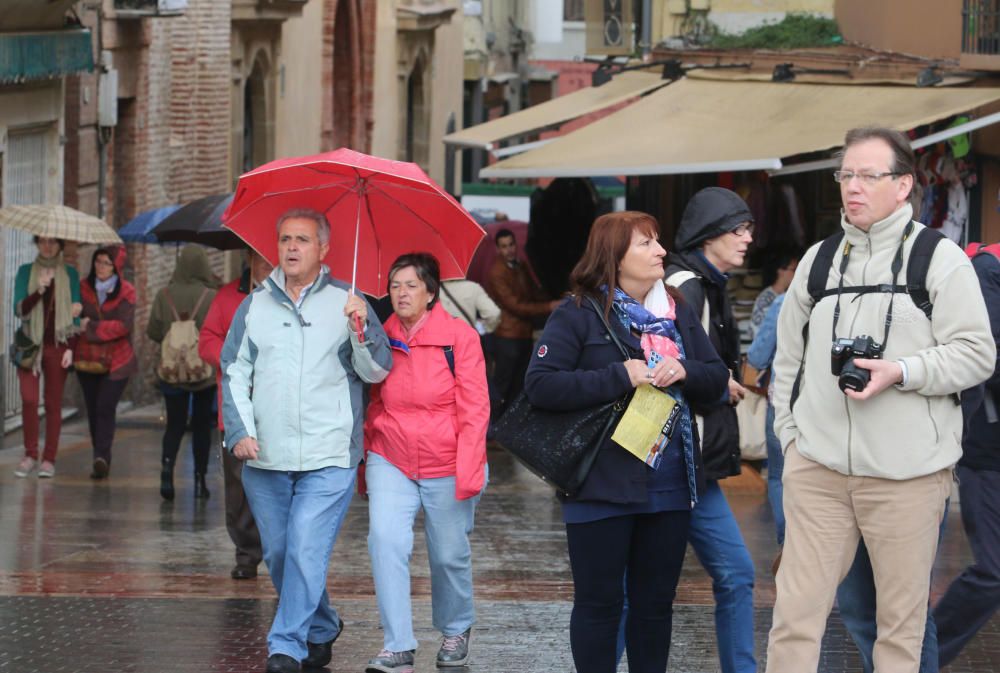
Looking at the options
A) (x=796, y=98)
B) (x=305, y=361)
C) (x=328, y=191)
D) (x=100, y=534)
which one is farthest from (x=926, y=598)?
(x=796, y=98)

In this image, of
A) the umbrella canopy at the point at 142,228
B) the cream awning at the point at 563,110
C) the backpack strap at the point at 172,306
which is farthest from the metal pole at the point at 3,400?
the cream awning at the point at 563,110

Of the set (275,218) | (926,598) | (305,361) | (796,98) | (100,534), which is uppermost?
(796,98)

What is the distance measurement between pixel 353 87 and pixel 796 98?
739 inches

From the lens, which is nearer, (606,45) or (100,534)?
(100,534)

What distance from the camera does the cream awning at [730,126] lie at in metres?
13.1

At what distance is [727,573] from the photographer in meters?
6.92

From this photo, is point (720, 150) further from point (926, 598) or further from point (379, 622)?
point (926, 598)

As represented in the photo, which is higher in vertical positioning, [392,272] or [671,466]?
[392,272]

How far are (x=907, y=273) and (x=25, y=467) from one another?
970 cm

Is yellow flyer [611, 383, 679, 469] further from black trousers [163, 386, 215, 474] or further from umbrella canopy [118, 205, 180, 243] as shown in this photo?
umbrella canopy [118, 205, 180, 243]

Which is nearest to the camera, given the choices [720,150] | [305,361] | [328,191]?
[305,361]

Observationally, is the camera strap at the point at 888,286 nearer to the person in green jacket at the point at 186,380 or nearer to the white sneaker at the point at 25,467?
the person in green jacket at the point at 186,380

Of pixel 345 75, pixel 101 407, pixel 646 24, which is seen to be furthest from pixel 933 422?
pixel 345 75

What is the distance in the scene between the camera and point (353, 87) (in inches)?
1291
